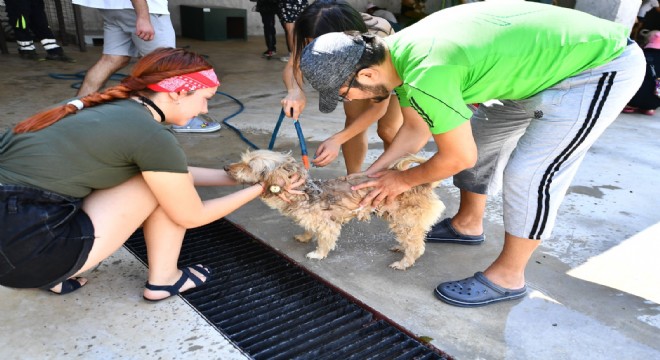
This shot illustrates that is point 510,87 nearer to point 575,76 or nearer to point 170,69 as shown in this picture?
point 575,76

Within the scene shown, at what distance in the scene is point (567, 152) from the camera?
2.14 m

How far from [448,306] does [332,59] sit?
4.48ft

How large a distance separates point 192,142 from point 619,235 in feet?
11.5

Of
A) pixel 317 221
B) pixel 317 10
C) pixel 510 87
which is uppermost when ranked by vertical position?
pixel 317 10

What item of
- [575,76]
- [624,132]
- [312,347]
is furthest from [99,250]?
[624,132]

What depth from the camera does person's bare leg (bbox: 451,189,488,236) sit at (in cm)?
299

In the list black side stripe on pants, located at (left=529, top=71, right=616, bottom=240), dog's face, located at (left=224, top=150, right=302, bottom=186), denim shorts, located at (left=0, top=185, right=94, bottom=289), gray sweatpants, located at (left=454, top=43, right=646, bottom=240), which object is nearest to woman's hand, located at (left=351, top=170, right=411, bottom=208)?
dog's face, located at (left=224, top=150, right=302, bottom=186)

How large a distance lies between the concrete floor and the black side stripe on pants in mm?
485

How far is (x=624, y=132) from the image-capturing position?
5.71m

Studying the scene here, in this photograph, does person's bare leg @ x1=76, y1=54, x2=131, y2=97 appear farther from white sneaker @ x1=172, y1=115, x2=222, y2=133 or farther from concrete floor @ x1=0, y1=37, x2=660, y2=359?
concrete floor @ x1=0, y1=37, x2=660, y2=359

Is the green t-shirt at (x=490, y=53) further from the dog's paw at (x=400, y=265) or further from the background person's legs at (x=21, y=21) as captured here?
the background person's legs at (x=21, y=21)

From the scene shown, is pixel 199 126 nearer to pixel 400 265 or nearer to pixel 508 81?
pixel 400 265

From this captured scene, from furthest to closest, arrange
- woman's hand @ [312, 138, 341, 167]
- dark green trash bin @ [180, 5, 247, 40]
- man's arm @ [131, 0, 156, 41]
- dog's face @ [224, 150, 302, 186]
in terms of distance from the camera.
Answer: dark green trash bin @ [180, 5, 247, 40] < man's arm @ [131, 0, 156, 41] < woman's hand @ [312, 138, 341, 167] < dog's face @ [224, 150, 302, 186]

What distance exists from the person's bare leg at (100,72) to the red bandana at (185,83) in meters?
2.32
